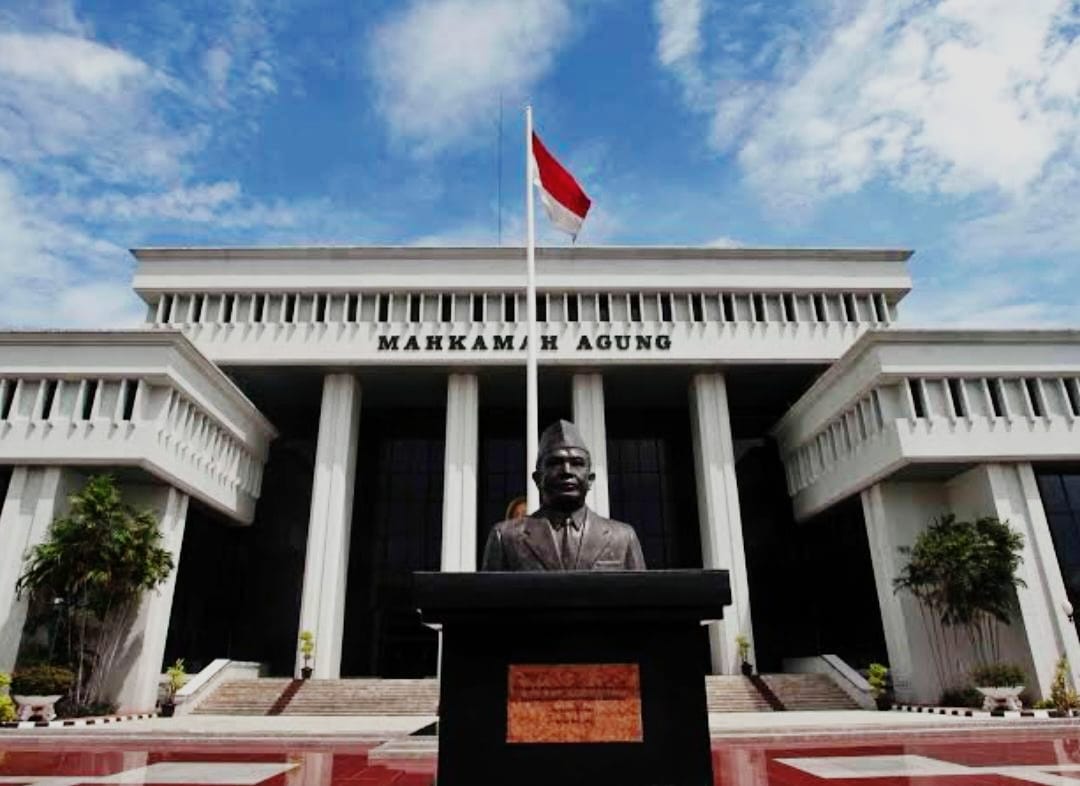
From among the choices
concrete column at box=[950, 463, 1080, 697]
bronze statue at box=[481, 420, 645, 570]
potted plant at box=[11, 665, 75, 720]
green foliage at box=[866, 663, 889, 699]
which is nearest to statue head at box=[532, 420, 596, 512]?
bronze statue at box=[481, 420, 645, 570]

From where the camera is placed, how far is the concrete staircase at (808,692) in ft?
95.2

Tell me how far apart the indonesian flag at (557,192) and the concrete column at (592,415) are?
1556cm

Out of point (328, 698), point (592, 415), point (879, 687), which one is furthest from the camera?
point (592, 415)

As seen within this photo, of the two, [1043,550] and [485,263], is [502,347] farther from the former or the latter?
[1043,550]

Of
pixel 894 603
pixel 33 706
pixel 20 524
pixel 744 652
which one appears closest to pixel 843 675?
pixel 894 603

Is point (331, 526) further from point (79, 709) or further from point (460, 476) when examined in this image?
point (79, 709)

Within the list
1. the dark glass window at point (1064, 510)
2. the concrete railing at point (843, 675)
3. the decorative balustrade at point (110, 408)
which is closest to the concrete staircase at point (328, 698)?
the decorative balustrade at point (110, 408)

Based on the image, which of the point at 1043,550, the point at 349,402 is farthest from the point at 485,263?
the point at 1043,550

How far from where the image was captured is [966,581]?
2562 cm

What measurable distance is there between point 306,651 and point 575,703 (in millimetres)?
29629

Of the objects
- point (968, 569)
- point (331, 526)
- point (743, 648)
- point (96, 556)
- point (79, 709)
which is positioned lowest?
point (79, 709)

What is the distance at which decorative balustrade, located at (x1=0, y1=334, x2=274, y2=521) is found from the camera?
2773cm

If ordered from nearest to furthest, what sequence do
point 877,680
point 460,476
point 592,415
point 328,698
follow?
point 877,680 < point 328,698 < point 460,476 < point 592,415

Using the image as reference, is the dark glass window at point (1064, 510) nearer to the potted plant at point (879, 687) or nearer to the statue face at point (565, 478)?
the potted plant at point (879, 687)
